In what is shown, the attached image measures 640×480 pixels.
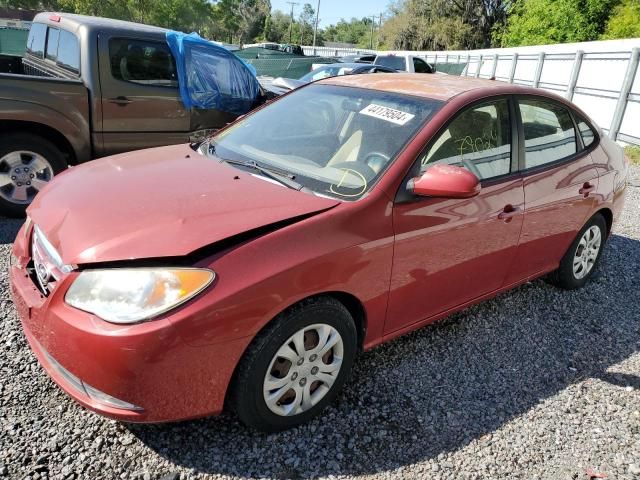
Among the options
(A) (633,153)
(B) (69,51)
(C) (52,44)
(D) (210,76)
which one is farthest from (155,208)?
(A) (633,153)

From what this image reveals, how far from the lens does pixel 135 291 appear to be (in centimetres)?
202

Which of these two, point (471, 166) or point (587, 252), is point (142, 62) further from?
point (587, 252)

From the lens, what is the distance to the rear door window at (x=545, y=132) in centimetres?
343

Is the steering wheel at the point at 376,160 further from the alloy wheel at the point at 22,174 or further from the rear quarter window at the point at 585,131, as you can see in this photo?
the alloy wheel at the point at 22,174

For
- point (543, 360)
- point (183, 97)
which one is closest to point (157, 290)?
point (543, 360)

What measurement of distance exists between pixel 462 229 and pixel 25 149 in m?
4.11

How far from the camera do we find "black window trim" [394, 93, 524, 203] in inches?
103

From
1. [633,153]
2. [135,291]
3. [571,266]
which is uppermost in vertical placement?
[135,291]

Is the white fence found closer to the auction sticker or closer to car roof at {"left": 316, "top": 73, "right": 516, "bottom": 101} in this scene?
car roof at {"left": 316, "top": 73, "right": 516, "bottom": 101}

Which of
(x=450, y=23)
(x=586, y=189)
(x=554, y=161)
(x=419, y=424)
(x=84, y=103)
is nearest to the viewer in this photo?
(x=419, y=424)

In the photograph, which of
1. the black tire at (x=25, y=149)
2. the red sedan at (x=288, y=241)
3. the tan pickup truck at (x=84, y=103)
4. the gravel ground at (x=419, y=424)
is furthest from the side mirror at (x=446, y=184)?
the black tire at (x=25, y=149)

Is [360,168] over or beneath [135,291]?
over

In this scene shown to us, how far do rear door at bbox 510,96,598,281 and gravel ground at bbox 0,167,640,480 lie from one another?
0.59m

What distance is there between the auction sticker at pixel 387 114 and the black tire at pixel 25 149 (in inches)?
133
